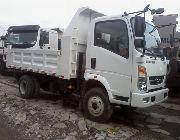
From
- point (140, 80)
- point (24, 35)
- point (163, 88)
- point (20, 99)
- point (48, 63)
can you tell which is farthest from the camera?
point (24, 35)

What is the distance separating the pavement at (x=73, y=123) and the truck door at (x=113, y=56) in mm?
821

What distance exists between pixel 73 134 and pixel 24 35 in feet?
23.6

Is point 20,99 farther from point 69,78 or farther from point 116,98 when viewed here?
point 116,98

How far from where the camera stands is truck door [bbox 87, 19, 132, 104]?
615 cm

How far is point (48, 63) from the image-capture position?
8.05 meters

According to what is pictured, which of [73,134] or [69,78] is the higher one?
[69,78]

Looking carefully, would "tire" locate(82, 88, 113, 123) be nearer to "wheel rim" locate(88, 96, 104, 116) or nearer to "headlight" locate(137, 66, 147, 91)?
"wheel rim" locate(88, 96, 104, 116)

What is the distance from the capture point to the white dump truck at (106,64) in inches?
236

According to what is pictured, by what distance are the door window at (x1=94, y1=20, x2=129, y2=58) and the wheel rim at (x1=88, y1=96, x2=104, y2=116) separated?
49.4 inches

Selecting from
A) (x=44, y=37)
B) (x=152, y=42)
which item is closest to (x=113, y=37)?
(x=152, y=42)

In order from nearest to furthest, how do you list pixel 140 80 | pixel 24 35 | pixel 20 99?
pixel 140 80 → pixel 20 99 → pixel 24 35

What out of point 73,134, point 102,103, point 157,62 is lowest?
point 73,134

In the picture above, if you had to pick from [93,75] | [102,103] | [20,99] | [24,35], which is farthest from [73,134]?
[24,35]

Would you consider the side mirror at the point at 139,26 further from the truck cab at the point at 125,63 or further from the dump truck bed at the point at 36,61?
the dump truck bed at the point at 36,61
